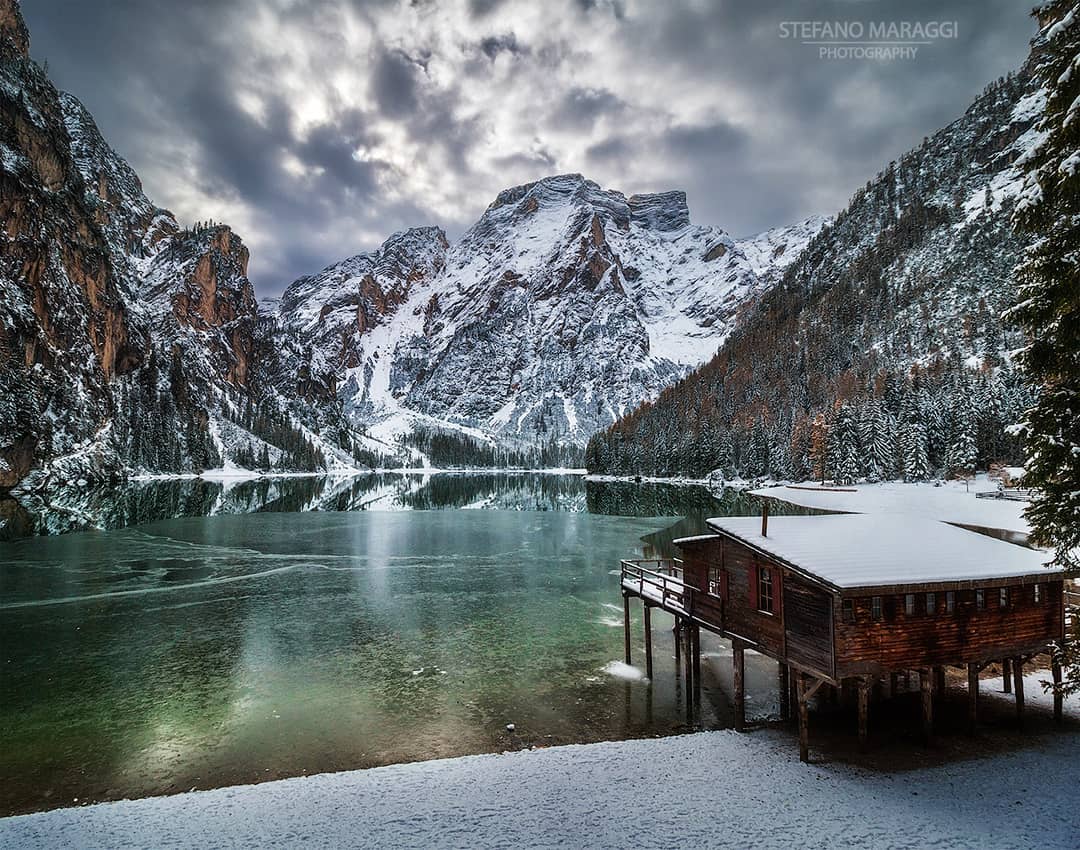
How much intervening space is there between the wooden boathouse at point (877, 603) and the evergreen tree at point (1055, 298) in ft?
14.3

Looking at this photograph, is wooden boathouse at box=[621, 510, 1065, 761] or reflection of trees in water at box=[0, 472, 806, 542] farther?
reflection of trees in water at box=[0, 472, 806, 542]

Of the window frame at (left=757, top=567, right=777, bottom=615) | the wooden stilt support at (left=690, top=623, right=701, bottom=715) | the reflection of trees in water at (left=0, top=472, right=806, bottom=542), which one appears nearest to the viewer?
the window frame at (left=757, top=567, right=777, bottom=615)

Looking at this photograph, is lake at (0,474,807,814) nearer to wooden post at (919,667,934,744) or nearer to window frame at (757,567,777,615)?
window frame at (757,567,777,615)

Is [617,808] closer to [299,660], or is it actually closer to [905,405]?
[299,660]

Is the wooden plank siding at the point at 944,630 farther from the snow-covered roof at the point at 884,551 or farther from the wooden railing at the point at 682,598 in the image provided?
the wooden railing at the point at 682,598

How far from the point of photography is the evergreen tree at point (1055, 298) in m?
12.0

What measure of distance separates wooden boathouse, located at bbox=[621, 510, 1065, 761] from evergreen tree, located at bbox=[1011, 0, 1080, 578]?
4.35 metres

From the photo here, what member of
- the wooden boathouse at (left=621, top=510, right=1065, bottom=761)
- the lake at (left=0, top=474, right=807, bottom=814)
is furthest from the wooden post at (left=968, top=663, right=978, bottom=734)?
the lake at (left=0, top=474, right=807, bottom=814)

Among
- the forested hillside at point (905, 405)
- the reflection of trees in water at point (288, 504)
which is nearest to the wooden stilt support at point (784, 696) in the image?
the reflection of trees in water at point (288, 504)

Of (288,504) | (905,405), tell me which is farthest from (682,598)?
(905,405)

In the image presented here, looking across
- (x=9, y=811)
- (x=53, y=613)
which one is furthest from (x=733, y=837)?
(x=53, y=613)

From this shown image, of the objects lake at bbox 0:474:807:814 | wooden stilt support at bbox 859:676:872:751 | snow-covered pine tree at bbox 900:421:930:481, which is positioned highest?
snow-covered pine tree at bbox 900:421:930:481

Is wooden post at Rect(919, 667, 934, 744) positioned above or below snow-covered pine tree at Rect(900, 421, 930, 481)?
below

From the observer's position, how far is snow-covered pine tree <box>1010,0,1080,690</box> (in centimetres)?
1204
